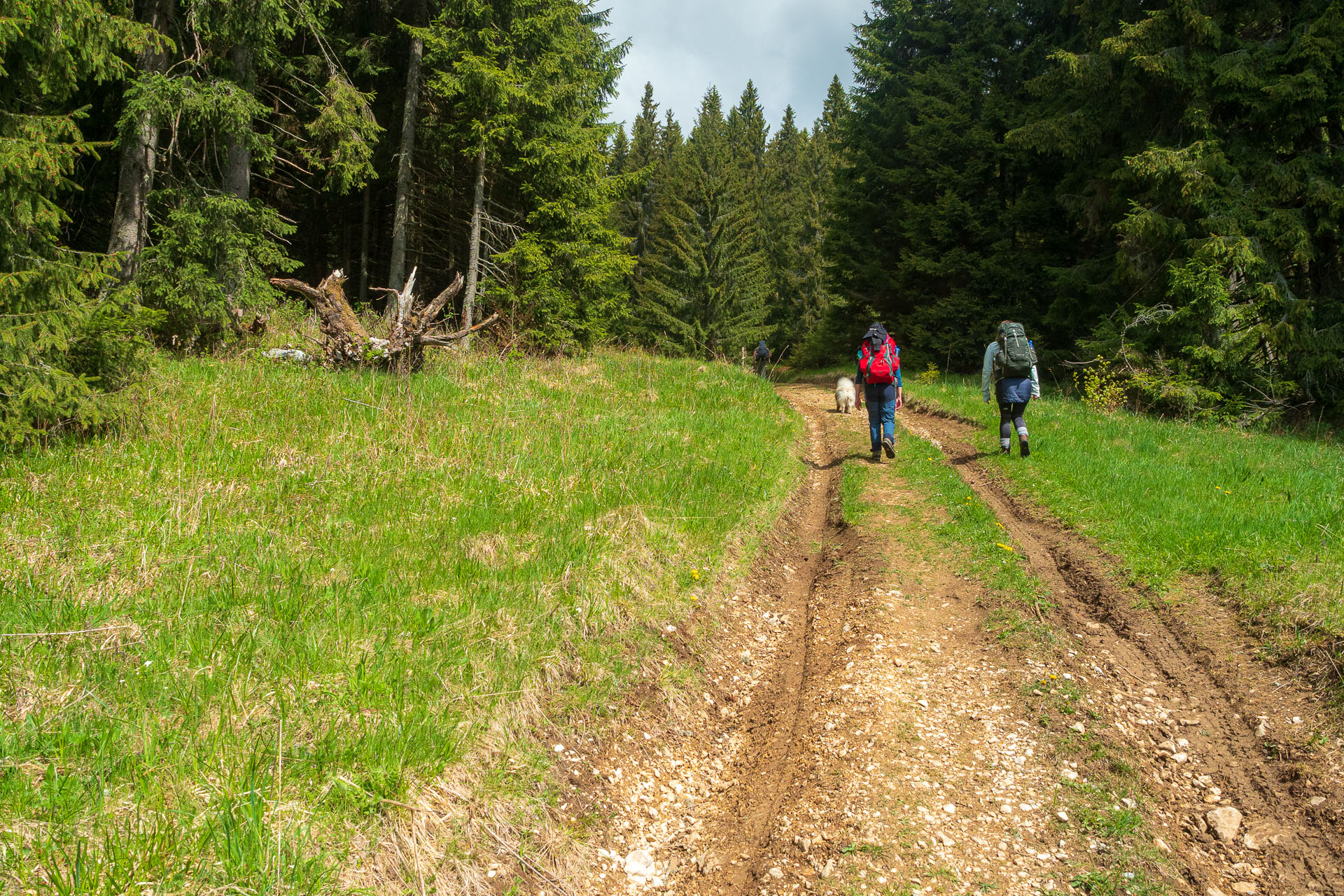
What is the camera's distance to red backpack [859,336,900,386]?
33.8 ft

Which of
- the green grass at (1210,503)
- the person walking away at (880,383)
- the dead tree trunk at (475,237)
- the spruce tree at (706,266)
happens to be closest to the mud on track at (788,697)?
the person walking away at (880,383)

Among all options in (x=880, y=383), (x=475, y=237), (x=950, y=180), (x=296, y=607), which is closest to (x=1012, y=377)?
A: (x=880, y=383)

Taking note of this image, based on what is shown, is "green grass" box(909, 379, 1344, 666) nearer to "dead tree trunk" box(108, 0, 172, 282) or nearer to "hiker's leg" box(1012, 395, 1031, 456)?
"hiker's leg" box(1012, 395, 1031, 456)

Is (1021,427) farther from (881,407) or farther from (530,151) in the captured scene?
(530,151)

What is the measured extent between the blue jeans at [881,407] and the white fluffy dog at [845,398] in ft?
17.0

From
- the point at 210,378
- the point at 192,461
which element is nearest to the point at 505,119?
the point at 210,378

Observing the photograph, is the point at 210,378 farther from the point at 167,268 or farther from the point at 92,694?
the point at 92,694

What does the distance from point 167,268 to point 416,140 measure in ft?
34.6

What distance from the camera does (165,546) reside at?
454cm

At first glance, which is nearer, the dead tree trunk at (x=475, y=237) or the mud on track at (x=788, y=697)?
the mud on track at (x=788, y=697)

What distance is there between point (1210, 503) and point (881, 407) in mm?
4437

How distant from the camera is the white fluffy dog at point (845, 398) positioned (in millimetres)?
16109

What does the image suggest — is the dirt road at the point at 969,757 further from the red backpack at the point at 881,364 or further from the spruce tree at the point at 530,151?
the spruce tree at the point at 530,151

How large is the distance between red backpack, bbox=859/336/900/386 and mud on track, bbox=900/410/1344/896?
3.82 meters
